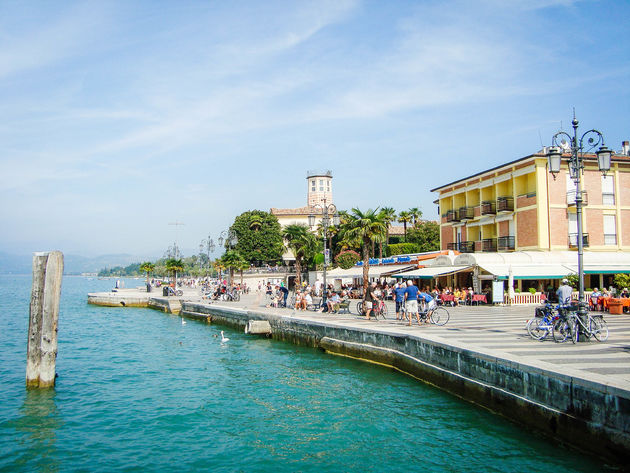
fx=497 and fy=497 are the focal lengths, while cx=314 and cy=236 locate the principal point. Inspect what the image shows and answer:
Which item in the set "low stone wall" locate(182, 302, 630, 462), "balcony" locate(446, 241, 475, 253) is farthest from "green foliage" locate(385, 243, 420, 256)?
"low stone wall" locate(182, 302, 630, 462)

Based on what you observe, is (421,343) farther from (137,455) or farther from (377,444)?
(137,455)

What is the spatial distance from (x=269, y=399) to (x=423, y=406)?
398 centimetres

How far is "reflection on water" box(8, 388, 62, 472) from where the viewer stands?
920 centimetres

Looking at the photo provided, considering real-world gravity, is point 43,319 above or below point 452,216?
below

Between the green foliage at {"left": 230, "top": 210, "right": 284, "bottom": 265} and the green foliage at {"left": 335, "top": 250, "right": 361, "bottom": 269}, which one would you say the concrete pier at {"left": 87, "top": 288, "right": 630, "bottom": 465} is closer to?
the green foliage at {"left": 335, "top": 250, "right": 361, "bottom": 269}

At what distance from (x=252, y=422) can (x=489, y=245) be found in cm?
2866

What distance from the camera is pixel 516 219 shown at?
33188mm

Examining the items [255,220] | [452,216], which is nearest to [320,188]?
[255,220]

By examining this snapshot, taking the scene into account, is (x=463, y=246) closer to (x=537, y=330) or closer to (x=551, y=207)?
(x=551, y=207)

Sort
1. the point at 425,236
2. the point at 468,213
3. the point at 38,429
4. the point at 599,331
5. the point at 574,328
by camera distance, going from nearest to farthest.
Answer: the point at 38,429
the point at 574,328
the point at 599,331
the point at 468,213
the point at 425,236

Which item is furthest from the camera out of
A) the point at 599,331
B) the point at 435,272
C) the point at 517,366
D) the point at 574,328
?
the point at 435,272

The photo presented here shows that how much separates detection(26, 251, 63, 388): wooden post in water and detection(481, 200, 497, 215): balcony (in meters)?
29.1

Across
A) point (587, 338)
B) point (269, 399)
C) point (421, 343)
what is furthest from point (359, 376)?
point (587, 338)

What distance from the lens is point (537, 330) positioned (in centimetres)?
1383
